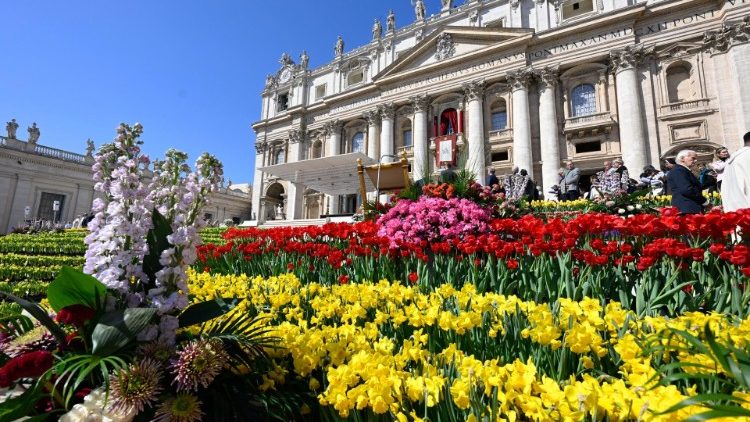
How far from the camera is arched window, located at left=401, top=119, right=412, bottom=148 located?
27.4 metres

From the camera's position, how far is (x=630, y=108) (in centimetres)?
1852

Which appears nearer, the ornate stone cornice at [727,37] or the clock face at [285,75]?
the ornate stone cornice at [727,37]

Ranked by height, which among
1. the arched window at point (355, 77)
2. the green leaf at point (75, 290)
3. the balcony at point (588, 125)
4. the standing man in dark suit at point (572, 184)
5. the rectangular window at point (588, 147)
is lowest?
the green leaf at point (75, 290)

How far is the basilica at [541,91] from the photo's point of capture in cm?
1766

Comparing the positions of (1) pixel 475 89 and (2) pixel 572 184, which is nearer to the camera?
(2) pixel 572 184

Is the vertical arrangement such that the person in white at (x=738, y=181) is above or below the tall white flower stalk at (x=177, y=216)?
above

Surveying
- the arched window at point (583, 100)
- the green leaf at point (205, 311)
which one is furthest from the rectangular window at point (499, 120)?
the green leaf at point (205, 311)

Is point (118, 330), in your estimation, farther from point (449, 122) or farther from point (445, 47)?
point (445, 47)

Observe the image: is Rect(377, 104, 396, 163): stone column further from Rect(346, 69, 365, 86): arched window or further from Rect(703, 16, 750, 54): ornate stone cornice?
Rect(703, 16, 750, 54): ornate stone cornice

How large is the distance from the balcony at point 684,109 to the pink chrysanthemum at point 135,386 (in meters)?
24.3

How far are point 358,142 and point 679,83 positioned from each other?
21.8 m

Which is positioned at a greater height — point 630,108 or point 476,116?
point 476,116

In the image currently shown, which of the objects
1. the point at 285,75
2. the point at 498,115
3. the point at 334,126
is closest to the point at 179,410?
the point at 498,115

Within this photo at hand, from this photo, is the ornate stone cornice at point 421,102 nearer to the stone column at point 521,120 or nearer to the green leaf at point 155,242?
the stone column at point 521,120
